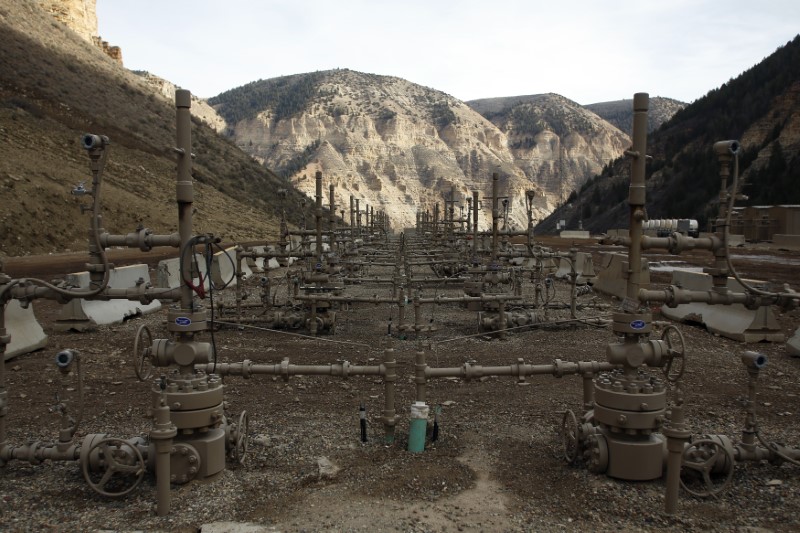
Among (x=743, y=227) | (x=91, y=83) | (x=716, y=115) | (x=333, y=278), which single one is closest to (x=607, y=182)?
(x=716, y=115)

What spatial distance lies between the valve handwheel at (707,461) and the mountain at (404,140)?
101 meters

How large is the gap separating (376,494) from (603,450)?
1888 mm

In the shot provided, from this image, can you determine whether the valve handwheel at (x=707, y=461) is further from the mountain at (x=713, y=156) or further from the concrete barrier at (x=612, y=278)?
the mountain at (x=713, y=156)

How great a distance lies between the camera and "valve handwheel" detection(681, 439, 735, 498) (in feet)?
15.9

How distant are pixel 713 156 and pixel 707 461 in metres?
66.3

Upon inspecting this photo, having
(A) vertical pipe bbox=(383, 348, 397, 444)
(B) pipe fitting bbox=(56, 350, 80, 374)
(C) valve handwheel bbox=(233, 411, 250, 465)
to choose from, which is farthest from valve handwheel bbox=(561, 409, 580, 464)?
(B) pipe fitting bbox=(56, 350, 80, 374)

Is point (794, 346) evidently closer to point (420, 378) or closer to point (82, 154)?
point (420, 378)

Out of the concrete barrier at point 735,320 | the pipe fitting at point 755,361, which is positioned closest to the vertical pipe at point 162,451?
the pipe fitting at point 755,361

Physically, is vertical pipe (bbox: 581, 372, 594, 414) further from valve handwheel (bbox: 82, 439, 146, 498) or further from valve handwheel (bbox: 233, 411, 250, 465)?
valve handwheel (bbox: 82, 439, 146, 498)

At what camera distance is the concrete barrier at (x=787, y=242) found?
35747 millimetres

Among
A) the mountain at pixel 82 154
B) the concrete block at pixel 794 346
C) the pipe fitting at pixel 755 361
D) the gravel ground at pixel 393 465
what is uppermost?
the mountain at pixel 82 154

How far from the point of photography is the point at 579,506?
4609mm

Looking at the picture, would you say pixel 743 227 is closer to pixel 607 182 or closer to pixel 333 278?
pixel 333 278

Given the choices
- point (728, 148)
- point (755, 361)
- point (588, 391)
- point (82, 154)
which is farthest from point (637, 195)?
point (82, 154)
